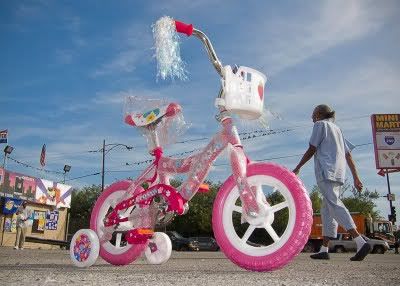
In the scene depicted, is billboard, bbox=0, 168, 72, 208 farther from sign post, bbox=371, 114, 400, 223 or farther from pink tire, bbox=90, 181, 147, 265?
sign post, bbox=371, 114, 400, 223

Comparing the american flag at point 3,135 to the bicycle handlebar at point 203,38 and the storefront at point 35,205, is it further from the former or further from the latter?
the bicycle handlebar at point 203,38

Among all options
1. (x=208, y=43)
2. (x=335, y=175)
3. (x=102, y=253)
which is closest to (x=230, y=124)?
(x=208, y=43)

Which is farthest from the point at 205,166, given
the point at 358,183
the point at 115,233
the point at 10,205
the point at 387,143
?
the point at 387,143

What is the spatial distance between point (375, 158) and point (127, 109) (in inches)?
1153

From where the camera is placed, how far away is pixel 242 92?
140 inches

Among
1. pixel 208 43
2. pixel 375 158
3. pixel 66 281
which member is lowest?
pixel 66 281

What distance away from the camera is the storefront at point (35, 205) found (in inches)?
978

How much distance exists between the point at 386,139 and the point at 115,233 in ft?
100

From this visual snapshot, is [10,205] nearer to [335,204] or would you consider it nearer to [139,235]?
[139,235]

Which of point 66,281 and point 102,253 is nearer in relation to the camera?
point 66,281

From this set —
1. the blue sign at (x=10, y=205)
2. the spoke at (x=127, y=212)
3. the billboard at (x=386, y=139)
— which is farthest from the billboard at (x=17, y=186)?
the billboard at (x=386, y=139)

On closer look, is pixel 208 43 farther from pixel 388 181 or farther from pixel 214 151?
pixel 388 181

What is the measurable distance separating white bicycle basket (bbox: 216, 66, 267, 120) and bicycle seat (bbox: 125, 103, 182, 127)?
888mm

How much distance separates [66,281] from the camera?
9.32ft
